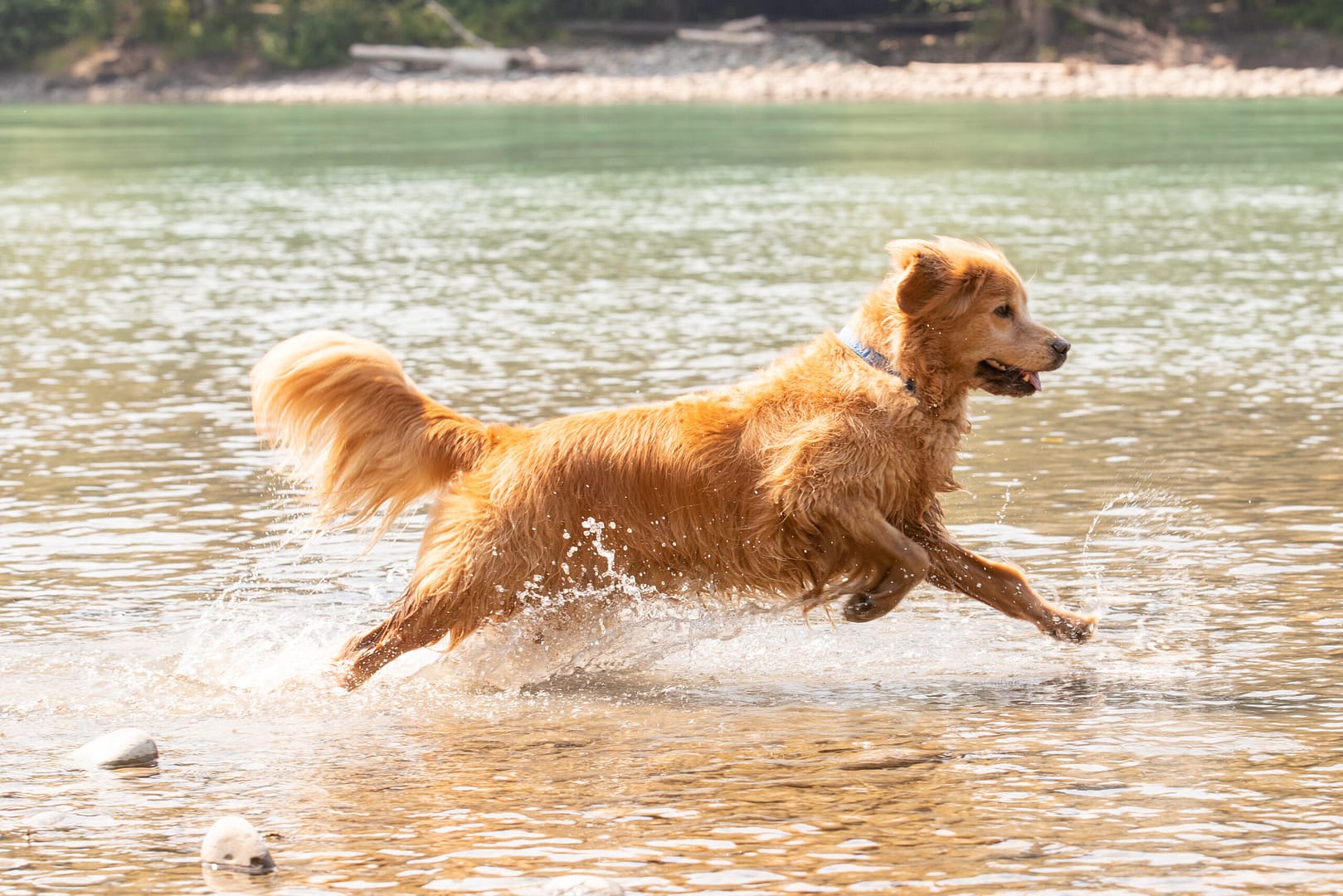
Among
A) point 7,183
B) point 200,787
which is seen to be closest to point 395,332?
point 200,787

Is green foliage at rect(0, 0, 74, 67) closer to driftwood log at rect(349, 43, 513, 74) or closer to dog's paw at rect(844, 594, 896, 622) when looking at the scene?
driftwood log at rect(349, 43, 513, 74)

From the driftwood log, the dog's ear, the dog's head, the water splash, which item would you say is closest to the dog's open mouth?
the dog's head

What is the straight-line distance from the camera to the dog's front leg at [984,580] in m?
7.00

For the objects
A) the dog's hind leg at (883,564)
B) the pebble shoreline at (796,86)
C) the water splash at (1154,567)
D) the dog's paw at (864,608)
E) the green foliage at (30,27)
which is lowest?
the pebble shoreline at (796,86)

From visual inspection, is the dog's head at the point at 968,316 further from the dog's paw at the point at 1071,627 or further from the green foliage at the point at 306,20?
the green foliage at the point at 306,20

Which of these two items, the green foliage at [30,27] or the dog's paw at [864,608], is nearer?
the dog's paw at [864,608]

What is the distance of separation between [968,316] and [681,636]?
1.64 metres

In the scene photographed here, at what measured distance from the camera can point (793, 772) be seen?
591 cm

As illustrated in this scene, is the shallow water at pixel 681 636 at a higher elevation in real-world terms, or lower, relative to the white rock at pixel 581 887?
lower

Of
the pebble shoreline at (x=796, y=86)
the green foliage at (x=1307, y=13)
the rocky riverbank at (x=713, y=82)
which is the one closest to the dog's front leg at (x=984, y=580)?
the rocky riverbank at (x=713, y=82)

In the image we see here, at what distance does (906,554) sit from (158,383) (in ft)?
27.2

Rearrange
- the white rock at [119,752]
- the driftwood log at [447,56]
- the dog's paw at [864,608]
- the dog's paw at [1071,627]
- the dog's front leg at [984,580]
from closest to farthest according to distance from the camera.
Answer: the white rock at [119,752]
the dog's paw at [864,608]
the dog's front leg at [984,580]
the dog's paw at [1071,627]
the driftwood log at [447,56]

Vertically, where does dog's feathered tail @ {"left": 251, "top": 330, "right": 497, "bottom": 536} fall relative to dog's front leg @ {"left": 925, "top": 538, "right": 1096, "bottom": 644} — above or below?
above

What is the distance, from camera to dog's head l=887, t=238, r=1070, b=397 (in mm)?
6719
